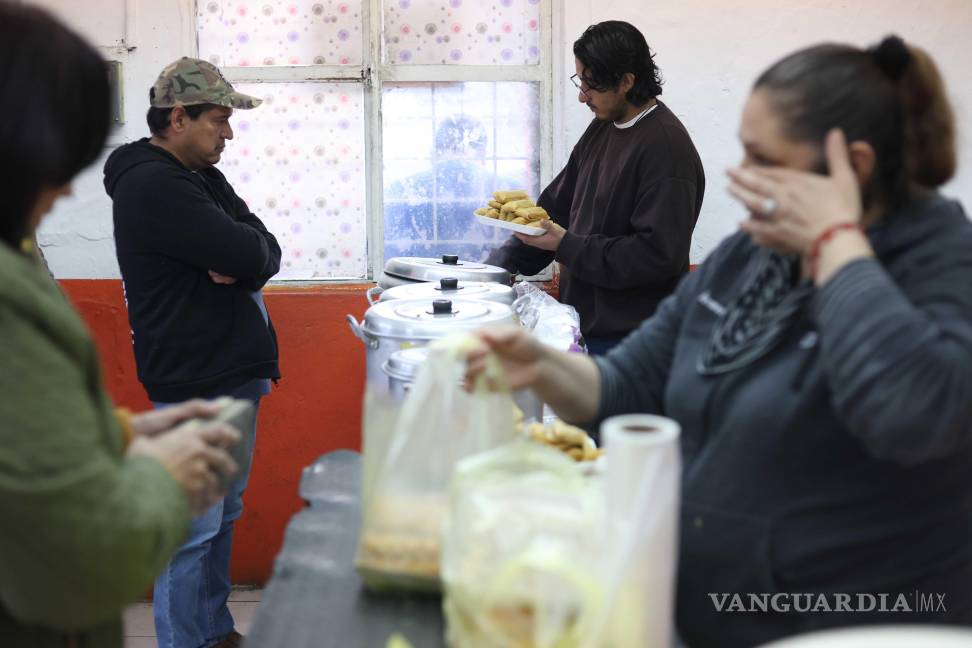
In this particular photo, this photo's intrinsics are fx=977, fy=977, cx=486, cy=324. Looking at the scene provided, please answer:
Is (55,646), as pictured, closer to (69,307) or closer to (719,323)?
(69,307)

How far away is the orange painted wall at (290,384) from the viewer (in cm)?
392

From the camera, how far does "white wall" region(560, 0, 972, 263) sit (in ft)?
12.7

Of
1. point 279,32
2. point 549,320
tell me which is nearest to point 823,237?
point 549,320

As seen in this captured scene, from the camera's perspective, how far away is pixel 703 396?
1.46 m

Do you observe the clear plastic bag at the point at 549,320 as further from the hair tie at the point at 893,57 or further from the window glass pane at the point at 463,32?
the hair tie at the point at 893,57

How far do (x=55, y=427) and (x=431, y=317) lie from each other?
161cm

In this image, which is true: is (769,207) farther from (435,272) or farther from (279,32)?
(279,32)

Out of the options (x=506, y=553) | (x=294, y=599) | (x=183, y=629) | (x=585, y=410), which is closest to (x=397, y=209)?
(x=183, y=629)

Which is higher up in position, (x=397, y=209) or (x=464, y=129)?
(x=464, y=129)

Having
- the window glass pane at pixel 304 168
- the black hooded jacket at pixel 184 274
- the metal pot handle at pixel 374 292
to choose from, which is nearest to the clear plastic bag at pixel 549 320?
the metal pot handle at pixel 374 292

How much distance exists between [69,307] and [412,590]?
605 mm

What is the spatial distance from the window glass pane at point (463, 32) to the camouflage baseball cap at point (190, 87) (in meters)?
0.97

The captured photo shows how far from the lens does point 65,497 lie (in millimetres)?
1061

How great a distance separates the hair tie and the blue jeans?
227cm
